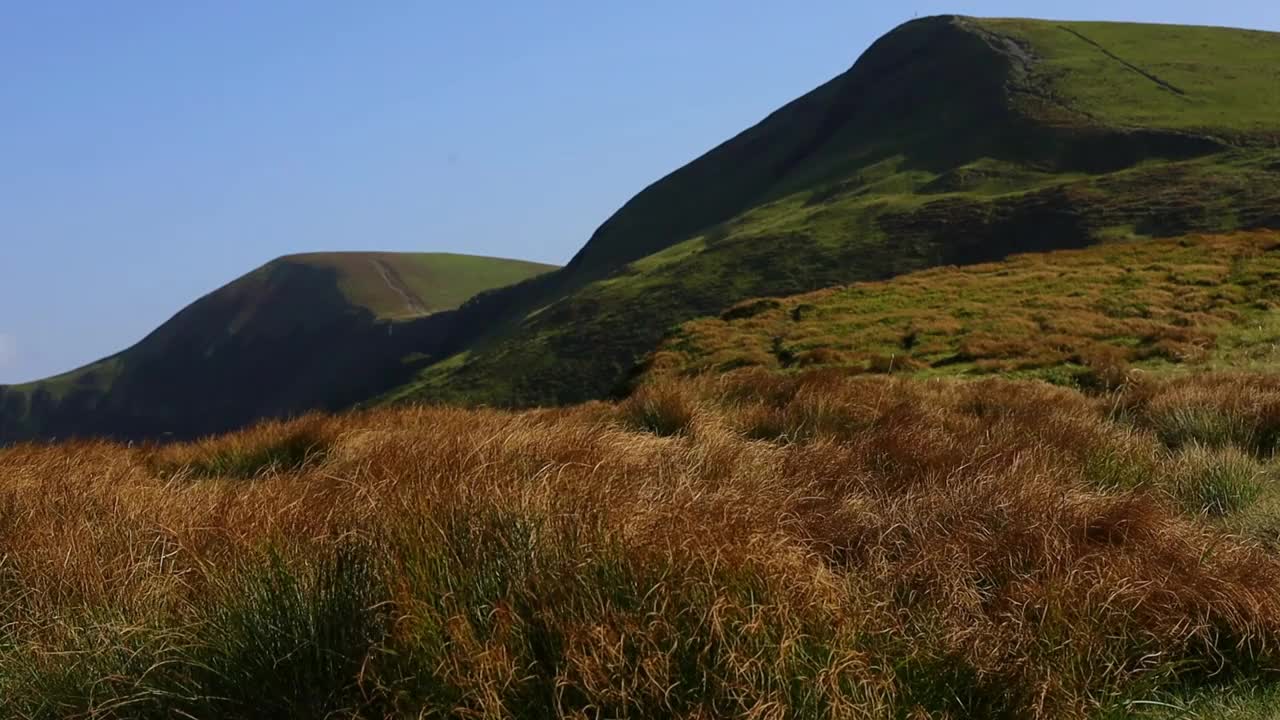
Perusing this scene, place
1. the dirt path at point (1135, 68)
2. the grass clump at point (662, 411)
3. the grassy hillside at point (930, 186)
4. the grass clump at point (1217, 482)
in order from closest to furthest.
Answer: the grass clump at point (1217, 482)
the grass clump at point (662, 411)
the grassy hillside at point (930, 186)
the dirt path at point (1135, 68)

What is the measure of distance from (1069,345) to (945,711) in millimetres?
18403

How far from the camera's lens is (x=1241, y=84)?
12862 cm

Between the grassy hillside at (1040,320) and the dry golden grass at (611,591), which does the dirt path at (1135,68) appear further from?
the dry golden grass at (611,591)

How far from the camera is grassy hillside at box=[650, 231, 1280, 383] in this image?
20.1 metres

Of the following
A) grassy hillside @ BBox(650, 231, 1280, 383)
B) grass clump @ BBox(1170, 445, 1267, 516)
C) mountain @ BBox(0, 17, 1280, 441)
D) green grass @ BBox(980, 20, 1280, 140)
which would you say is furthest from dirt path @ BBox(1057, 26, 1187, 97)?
grass clump @ BBox(1170, 445, 1267, 516)

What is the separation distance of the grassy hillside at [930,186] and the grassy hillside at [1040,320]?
3419 cm

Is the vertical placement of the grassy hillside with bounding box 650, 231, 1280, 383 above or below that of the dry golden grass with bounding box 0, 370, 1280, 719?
below

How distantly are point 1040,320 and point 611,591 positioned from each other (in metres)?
22.6

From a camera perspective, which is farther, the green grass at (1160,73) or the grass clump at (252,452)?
the green grass at (1160,73)

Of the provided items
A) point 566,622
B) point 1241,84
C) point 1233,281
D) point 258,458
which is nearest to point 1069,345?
point 1233,281

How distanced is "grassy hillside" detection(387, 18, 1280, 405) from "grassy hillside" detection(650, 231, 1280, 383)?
34186mm

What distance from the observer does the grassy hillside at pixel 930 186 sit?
9750 centimetres

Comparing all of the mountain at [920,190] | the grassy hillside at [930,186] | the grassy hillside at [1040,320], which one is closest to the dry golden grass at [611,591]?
the grassy hillside at [1040,320]

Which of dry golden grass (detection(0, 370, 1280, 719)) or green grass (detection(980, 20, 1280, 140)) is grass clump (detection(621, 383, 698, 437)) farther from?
green grass (detection(980, 20, 1280, 140))
